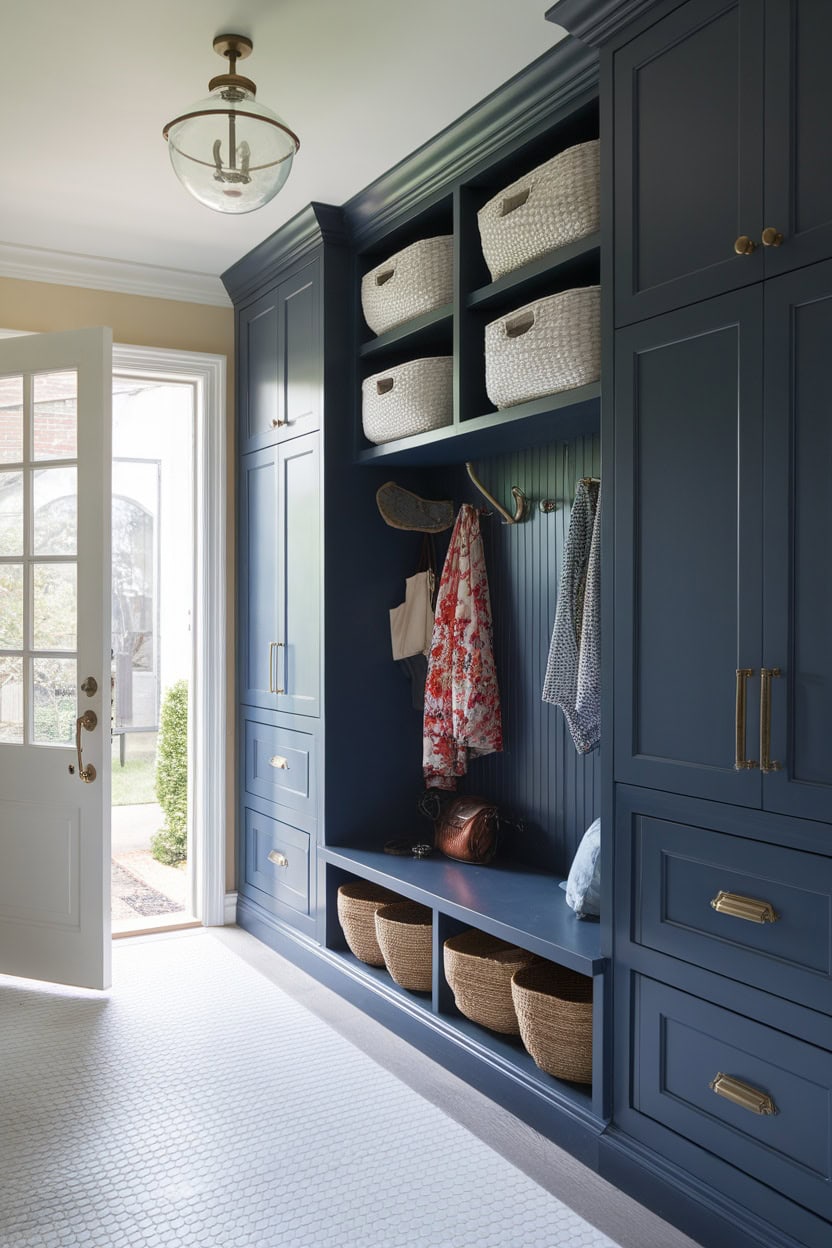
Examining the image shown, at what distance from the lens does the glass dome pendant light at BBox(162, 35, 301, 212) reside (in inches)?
92.2

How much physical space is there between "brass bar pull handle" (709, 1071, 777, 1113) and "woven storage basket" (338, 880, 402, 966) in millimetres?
1468

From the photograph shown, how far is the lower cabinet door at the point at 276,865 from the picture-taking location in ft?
12.0

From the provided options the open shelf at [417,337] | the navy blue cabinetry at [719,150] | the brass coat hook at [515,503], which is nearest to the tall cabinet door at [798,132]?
the navy blue cabinetry at [719,150]

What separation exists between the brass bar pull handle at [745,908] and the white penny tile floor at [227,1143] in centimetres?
74

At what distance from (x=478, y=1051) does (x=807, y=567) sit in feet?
5.36

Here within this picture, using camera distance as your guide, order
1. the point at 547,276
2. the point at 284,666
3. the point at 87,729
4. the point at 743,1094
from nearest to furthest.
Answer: the point at 743,1094, the point at 547,276, the point at 87,729, the point at 284,666

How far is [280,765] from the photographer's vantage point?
12.5 feet

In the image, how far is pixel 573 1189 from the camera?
2.22m

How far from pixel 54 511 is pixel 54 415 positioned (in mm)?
334

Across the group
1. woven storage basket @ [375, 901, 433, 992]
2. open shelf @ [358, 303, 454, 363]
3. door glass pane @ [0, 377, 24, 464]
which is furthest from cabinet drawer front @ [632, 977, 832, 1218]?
door glass pane @ [0, 377, 24, 464]

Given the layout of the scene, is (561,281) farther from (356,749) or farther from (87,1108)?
(87,1108)

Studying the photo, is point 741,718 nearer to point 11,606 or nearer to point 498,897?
point 498,897

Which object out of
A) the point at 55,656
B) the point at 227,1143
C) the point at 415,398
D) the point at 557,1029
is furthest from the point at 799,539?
the point at 55,656

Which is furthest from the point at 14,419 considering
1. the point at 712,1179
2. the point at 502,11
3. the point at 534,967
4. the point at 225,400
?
the point at 712,1179
